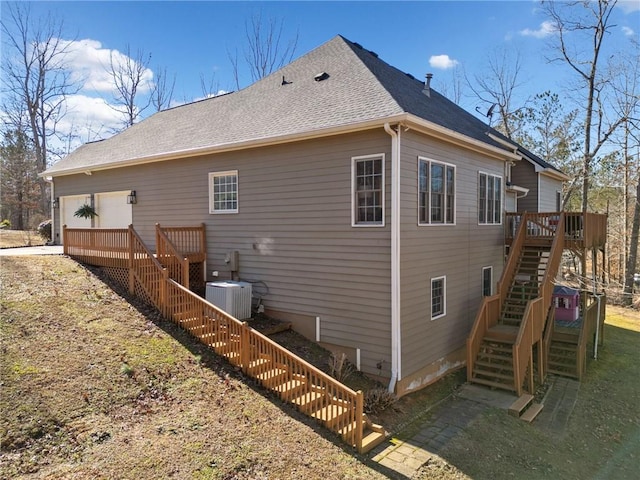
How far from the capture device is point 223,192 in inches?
434

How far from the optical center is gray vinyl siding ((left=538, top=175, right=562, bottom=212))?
53.0ft

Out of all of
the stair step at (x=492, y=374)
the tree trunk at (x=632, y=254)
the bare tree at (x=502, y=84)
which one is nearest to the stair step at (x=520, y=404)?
the stair step at (x=492, y=374)

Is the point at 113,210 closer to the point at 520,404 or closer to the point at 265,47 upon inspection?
the point at 520,404

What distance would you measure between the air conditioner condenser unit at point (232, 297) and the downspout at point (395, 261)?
3571mm

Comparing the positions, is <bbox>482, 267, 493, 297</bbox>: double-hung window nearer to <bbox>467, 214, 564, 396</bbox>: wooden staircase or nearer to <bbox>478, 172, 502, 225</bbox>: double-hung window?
<bbox>467, 214, 564, 396</bbox>: wooden staircase

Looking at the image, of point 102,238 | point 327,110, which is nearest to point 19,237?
point 102,238

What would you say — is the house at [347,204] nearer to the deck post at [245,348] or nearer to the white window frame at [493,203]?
the white window frame at [493,203]

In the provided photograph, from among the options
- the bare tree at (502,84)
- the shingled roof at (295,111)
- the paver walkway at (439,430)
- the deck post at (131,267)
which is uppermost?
the bare tree at (502,84)

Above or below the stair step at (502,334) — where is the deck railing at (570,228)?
above

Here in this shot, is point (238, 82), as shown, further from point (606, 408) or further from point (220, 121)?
point (606, 408)

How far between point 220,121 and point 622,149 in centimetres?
2190

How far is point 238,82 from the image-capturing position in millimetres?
29188

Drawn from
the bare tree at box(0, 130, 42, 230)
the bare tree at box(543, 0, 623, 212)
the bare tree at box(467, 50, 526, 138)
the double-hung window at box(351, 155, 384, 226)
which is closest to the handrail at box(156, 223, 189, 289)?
the double-hung window at box(351, 155, 384, 226)

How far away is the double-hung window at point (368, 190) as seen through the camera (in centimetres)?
844
